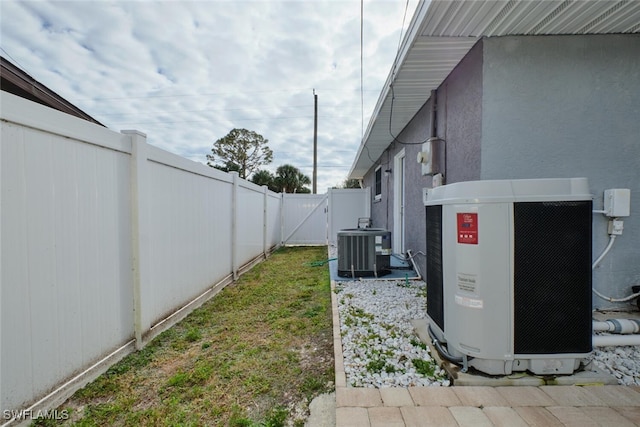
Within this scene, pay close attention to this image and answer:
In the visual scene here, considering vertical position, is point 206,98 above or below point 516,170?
above

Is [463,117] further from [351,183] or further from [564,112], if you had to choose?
[351,183]

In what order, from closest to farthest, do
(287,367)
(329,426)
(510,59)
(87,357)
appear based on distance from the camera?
1. (329,426)
2. (87,357)
3. (287,367)
4. (510,59)

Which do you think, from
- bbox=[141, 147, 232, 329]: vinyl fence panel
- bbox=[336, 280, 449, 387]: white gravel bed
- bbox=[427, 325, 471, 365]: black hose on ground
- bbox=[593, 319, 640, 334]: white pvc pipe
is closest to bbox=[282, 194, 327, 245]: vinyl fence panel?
bbox=[141, 147, 232, 329]: vinyl fence panel

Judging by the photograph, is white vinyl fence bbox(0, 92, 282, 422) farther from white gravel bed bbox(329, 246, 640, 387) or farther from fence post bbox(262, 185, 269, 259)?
fence post bbox(262, 185, 269, 259)

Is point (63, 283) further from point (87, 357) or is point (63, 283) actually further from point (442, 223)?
point (442, 223)

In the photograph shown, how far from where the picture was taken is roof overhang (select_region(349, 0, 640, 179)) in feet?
7.17

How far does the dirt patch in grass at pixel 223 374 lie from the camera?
1.73 meters

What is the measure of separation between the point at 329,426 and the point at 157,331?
2.04 meters

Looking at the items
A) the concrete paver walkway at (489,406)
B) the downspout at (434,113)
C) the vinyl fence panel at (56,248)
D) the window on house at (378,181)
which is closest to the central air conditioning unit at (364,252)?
the downspout at (434,113)

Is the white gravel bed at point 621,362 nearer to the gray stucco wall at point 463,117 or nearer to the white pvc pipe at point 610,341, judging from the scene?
the white pvc pipe at point 610,341

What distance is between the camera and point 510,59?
2.69 m

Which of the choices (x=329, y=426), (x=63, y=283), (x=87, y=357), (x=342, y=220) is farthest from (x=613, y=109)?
(x=342, y=220)

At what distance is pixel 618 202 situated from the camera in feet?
8.71

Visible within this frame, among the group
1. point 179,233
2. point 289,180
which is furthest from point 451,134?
point 289,180
